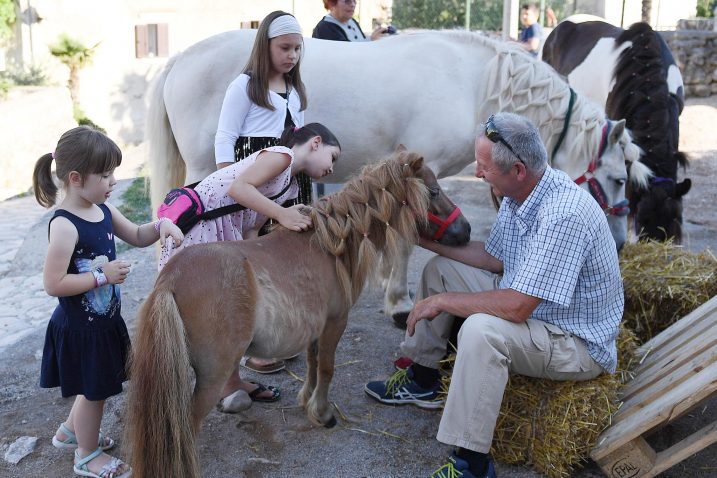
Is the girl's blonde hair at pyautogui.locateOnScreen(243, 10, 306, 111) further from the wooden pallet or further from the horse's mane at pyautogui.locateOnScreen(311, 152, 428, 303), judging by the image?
the wooden pallet

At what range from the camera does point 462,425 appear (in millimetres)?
2547

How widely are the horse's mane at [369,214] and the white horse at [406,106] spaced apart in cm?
146

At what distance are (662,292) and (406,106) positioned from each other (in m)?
1.88

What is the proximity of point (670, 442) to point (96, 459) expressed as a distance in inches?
100

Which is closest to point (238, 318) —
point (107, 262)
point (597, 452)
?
point (107, 262)

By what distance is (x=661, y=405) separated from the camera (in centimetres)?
254

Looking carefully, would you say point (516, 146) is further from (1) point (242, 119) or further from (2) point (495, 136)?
(1) point (242, 119)

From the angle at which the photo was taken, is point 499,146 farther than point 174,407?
Yes

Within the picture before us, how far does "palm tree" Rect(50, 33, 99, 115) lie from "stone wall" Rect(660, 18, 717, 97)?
11.7 m

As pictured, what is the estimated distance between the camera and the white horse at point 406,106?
4.10 metres

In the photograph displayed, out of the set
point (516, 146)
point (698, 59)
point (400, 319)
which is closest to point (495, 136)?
point (516, 146)

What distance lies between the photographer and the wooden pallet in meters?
2.45

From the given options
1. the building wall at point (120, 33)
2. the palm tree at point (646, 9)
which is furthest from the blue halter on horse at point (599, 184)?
the palm tree at point (646, 9)

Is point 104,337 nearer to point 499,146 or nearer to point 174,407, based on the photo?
point 174,407
